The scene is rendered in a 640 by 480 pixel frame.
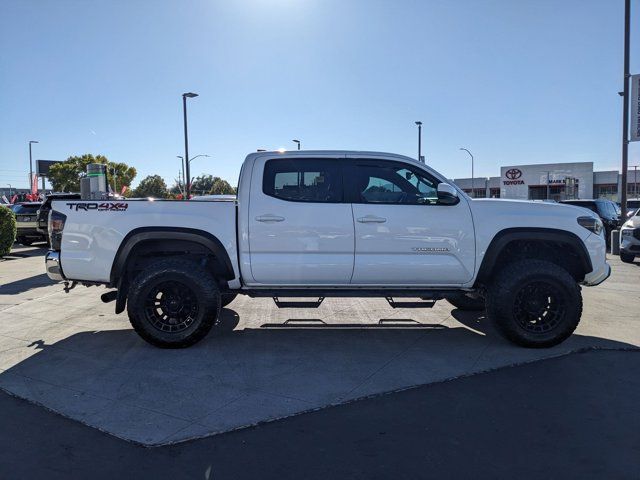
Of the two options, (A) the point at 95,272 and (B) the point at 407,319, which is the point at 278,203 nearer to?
(A) the point at 95,272

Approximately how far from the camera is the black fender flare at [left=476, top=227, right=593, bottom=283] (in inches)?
206

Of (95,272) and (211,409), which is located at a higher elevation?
(95,272)

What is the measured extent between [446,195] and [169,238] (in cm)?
291

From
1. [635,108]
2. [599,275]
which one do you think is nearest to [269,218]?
[599,275]

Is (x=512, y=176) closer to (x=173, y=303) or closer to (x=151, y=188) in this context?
(x=173, y=303)

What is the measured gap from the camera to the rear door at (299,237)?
5.15 metres

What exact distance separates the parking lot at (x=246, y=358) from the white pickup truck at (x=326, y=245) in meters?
0.41

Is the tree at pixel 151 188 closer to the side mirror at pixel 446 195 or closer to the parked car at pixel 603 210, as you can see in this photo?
the parked car at pixel 603 210

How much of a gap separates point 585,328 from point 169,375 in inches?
193

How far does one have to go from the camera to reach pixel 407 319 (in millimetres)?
6492

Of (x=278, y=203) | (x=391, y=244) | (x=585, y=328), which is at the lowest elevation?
(x=585, y=328)

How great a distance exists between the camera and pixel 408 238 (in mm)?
5188

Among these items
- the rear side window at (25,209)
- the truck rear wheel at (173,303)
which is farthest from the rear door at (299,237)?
the rear side window at (25,209)

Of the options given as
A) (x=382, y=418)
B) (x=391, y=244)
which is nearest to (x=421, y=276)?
(x=391, y=244)
